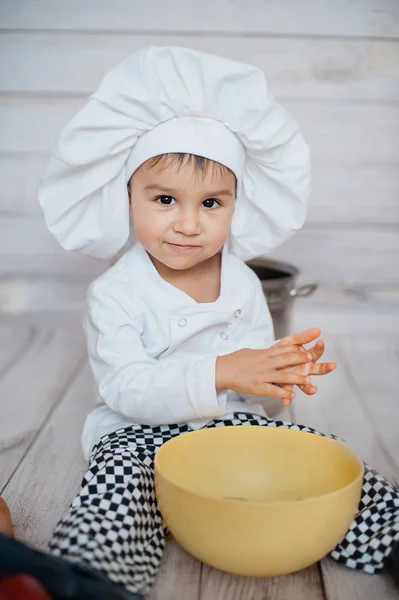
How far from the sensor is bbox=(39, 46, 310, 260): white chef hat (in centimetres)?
105

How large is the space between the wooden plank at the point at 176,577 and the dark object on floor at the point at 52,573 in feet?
0.67

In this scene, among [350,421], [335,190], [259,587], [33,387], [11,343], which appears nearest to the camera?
[259,587]

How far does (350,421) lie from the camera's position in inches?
55.9

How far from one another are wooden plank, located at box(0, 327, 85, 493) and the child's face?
1.42 ft

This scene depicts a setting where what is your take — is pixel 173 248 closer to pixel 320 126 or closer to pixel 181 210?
pixel 181 210

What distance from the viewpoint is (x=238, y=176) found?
1.13 metres

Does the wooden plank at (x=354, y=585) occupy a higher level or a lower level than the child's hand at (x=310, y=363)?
lower

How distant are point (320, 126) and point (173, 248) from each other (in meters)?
0.97

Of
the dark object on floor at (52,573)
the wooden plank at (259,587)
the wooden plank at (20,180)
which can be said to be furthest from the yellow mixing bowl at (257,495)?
the wooden plank at (20,180)

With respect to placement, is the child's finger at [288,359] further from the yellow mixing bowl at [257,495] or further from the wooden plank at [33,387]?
the wooden plank at [33,387]

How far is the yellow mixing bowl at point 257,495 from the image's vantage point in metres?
0.77

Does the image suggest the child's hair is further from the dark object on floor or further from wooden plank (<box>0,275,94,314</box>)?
wooden plank (<box>0,275,94,314</box>)

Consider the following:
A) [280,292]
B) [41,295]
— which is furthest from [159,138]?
[41,295]

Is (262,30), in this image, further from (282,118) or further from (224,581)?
(224,581)
